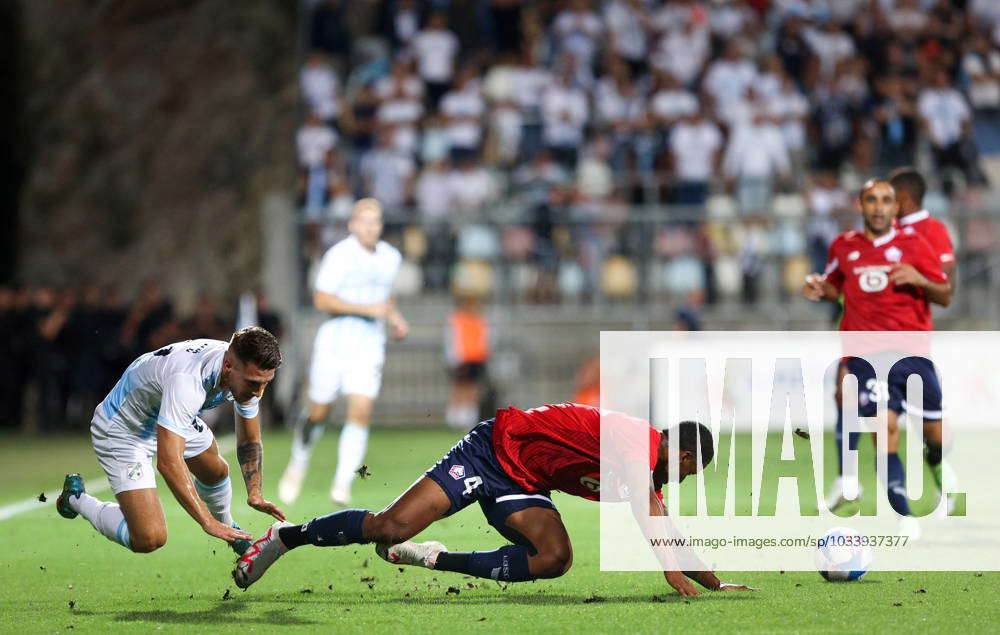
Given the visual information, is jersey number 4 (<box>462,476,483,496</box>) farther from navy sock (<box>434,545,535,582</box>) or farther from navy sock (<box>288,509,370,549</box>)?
navy sock (<box>288,509,370,549</box>)

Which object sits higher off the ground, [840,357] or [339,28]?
[339,28]

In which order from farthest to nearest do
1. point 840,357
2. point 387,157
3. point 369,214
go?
1. point 387,157
2. point 369,214
3. point 840,357

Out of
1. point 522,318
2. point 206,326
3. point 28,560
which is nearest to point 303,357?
point 206,326

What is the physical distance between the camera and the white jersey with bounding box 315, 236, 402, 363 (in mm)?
11820

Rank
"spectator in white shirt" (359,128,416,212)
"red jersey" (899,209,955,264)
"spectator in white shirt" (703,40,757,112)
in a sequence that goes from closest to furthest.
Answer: "red jersey" (899,209,955,264), "spectator in white shirt" (359,128,416,212), "spectator in white shirt" (703,40,757,112)

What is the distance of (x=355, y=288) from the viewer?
12.0 m

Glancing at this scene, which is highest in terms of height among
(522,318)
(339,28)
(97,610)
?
(339,28)

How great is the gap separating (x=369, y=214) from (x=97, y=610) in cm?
509

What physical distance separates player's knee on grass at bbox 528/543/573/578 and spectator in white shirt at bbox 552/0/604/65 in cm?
1565

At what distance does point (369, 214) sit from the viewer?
11711 mm

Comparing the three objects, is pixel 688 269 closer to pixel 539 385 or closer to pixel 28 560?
pixel 539 385

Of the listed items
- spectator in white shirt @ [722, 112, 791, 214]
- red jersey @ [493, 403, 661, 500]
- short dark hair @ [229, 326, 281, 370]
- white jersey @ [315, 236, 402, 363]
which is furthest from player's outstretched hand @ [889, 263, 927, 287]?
spectator in white shirt @ [722, 112, 791, 214]

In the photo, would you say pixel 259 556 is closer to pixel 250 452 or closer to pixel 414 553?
pixel 250 452

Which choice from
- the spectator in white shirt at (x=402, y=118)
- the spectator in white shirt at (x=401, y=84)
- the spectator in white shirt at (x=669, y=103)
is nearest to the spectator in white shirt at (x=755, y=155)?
the spectator in white shirt at (x=669, y=103)
